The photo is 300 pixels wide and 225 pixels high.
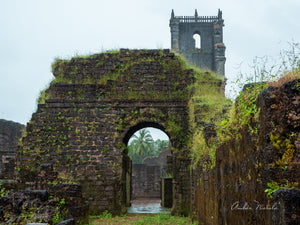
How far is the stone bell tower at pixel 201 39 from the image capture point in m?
37.4

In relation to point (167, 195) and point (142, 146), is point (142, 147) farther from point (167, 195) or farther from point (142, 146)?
point (167, 195)

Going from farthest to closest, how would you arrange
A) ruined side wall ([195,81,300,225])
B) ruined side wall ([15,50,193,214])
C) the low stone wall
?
the low stone wall → ruined side wall ([15,50,193,214]) → ruined side wall ([195,81,300,225])

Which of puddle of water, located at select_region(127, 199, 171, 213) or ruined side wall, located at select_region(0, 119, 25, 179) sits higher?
ruined side wall, located at select_region(0, 119, 25, 179)

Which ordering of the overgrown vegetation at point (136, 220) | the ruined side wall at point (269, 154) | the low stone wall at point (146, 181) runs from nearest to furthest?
the ruined side wall at point (269, 154), the overgrown vegetation at point (136, 220), the low stone wall at point (146, 181)

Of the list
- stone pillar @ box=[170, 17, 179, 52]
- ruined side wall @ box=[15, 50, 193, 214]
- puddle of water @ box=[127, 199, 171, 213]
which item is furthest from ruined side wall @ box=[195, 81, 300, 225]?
stone pillar @ box=[170, 17, 179, 52]

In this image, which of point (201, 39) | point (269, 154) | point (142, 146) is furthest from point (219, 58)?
point (269, 154)

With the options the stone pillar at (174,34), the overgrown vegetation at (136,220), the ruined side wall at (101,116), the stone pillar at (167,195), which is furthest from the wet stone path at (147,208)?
the stone pillar at (174,34)

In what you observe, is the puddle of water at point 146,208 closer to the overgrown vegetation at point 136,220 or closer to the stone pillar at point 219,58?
the overgrown vegetation at point 136,220

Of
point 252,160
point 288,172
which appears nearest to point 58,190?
point 252,160

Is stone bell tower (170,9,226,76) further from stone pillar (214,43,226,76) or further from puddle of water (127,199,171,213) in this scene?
puddle of water (127,199,171,213)

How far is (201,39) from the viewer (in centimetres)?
3900

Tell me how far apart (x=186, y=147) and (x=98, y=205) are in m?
3.72

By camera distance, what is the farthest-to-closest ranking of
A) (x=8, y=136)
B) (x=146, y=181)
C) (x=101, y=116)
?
(x=146, y=181)
(x=8, y=136)
(x=101, y=116)

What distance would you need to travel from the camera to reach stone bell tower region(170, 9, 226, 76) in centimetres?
3744
